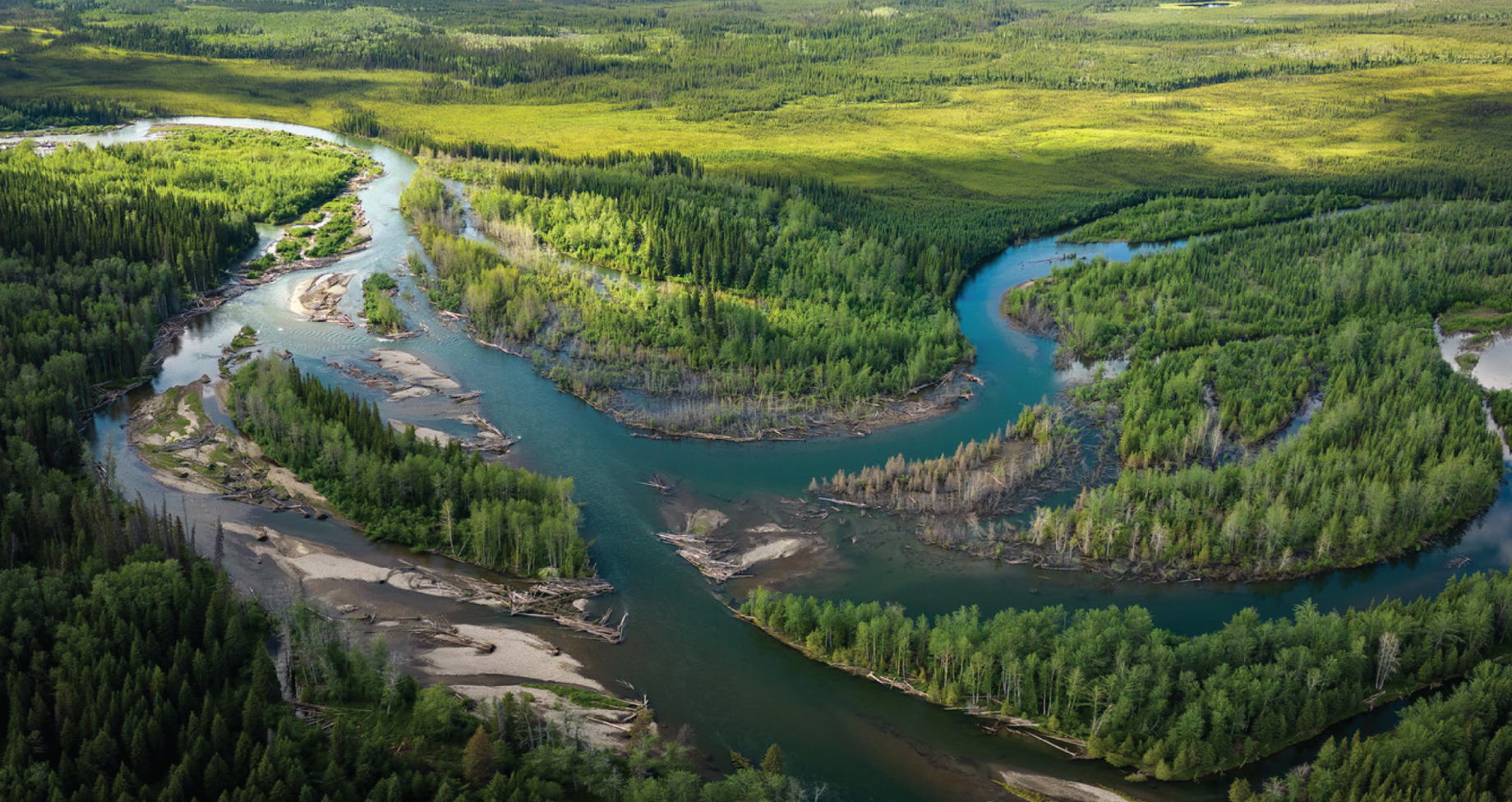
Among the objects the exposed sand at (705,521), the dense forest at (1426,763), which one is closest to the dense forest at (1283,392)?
the dense forest at (1426,763)

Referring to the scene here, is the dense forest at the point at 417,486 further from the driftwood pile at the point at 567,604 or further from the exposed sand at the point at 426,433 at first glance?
the exposed sand at the point at 426,433

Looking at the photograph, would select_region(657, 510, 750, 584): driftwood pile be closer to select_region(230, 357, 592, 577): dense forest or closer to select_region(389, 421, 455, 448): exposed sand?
select_region(230, 357, 592, 577): dense forest

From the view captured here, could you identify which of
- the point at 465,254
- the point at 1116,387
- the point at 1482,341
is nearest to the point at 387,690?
the point at 1116,387

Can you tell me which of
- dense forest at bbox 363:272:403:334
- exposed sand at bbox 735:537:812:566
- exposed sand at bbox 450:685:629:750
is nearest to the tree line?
dense forest at bbox 363:272:403:334

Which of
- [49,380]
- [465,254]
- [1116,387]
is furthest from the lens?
[465,254]

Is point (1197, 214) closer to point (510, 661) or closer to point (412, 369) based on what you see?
point (412, 369)

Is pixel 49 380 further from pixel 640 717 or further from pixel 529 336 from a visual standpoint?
pixel 640 717

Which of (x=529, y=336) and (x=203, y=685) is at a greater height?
(x=529, y=336)
